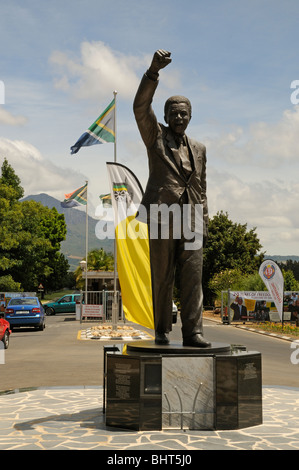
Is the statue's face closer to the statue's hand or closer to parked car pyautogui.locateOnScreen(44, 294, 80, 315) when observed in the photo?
the statue's hand

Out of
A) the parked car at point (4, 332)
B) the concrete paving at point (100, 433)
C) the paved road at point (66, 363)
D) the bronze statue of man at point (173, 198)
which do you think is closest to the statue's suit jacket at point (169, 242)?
the bronze statue of man at point (173, 198)

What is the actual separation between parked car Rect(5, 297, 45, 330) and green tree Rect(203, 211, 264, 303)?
22311mm

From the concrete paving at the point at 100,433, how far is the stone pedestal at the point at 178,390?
0.14 m

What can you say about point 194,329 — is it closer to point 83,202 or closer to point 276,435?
point 276,435

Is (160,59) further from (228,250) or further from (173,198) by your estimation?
(228,250)

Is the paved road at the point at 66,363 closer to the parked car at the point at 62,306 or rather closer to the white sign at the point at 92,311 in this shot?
the white sign at the point at 92,311

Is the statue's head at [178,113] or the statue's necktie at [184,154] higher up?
the statue's head at [178,113]

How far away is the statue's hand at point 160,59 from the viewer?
5773 mm

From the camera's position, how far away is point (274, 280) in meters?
23.7

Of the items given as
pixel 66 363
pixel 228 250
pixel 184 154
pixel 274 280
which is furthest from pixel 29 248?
pixel 184 154

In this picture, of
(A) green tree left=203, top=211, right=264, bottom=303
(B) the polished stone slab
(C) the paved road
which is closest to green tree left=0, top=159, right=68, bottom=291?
(A) green tree left=203, top=211, right=264, bottom=303

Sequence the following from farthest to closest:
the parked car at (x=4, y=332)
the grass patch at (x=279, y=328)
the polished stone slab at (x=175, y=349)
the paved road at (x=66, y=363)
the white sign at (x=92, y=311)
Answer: the white sign at (x=92, y=311) < the grass patch at (x=279, y=328) < the parked car at (x=4, y=332) < the paved road at (x=66, y=363) < the polished stone slab at (x=175, y=349)

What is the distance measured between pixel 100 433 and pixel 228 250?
3783cm
